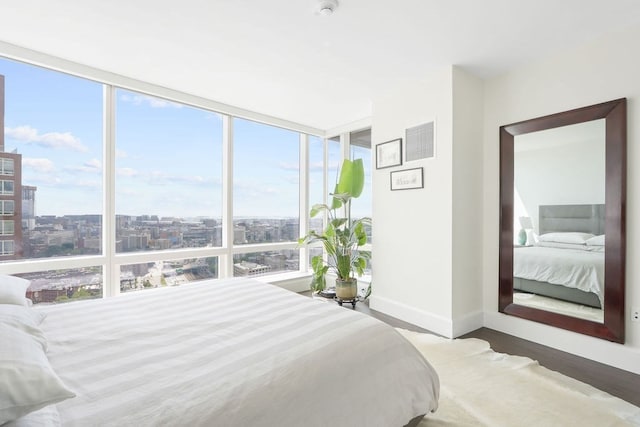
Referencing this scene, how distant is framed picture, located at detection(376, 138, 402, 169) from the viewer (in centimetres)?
333

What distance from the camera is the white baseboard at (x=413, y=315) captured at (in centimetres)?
287

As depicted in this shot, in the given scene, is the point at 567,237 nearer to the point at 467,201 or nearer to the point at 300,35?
the point at 467,201

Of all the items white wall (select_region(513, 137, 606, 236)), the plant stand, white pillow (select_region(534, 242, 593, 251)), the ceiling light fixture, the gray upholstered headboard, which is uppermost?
the ceiling light fixture

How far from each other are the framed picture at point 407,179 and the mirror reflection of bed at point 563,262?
1.01 meters

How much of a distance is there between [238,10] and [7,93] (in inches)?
88.0

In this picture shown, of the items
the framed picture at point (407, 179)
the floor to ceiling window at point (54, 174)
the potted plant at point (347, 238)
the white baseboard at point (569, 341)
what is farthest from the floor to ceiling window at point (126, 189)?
the white baseboard at point (569, 341)

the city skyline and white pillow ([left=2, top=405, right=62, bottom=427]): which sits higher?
the city skyline

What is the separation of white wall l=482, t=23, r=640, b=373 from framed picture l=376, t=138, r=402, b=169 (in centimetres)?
88

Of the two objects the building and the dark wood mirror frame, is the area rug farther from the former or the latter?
the building

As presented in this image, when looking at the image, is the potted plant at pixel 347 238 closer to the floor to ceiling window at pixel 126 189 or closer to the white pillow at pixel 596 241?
the floor to ceiling window at pixel 126 189

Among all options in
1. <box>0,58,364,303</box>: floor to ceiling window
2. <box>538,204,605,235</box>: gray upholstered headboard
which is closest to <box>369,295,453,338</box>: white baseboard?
<box>538,204,605,235</box>: gray upholstered headboard

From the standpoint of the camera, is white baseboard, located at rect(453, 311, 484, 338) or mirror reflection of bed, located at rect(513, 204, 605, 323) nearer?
mirror reflection of bed, located at rect(513, 204, 605, 323)

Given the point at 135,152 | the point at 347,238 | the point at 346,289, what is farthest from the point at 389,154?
the point at 135,152

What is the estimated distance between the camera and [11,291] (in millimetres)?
1521
